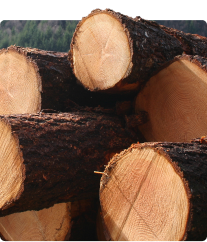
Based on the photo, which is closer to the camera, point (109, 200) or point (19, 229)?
point (109, 200)

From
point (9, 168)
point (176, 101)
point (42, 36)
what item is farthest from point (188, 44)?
point (42, 36)

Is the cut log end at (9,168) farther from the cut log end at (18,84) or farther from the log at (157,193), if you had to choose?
the cut log end at (18,84)

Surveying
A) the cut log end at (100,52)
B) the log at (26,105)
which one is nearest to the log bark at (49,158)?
the log at (26,105)

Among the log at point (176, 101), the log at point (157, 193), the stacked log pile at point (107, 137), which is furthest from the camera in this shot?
the log at point (176, 101)

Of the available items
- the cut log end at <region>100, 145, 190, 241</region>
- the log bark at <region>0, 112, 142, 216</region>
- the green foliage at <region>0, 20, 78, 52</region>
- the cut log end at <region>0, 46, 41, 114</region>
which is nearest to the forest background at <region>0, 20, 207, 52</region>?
the green foliage at <region>0, 20, 78, 52</region>

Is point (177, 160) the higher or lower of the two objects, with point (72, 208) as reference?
higher

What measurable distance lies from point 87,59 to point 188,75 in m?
0.70

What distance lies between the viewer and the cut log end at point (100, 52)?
1.90 m

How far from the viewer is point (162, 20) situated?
670 centimetres

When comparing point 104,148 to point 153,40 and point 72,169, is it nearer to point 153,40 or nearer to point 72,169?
point 72,169

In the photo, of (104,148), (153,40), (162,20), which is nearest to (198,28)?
(162,20)

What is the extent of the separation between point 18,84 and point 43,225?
1.06 meters

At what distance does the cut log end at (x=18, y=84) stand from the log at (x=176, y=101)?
0.75 m

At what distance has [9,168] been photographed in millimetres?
1593
